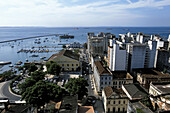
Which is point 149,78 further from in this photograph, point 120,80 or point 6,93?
Result: point 6,93

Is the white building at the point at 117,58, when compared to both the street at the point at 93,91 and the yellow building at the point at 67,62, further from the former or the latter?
the yellow building at the point at 67,62

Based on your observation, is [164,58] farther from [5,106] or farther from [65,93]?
[5,106]

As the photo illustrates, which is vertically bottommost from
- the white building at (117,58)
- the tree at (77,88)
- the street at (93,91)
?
the street at (93,91)

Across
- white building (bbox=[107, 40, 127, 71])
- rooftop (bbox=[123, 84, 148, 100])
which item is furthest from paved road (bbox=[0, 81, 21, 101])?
white building (bbox=[107, 40, 127, 71])

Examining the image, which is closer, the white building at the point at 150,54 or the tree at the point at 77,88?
the tree at the point at 77,88

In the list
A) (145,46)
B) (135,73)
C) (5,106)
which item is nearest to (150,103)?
(135,73)

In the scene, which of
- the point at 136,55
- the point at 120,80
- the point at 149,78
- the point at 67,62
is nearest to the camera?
the point at 149,78

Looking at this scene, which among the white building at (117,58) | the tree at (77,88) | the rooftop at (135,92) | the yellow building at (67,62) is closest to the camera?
the rooftop at (135,92)

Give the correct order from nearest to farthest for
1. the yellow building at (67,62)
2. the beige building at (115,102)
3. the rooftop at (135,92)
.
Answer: the rooftop at (135,92) → the beige building at (115,102) → the yellow building at (67,62)

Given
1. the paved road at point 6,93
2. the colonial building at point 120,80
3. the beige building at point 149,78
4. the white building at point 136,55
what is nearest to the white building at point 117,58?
the white building at point 136,55

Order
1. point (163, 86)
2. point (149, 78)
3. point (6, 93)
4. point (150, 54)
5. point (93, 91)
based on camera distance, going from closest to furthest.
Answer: point (163, 86) < point (6, 93) < point (149, 78) < point (93, 91) < point (150, 54)

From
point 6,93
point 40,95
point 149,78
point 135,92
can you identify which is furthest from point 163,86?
point 6,93
